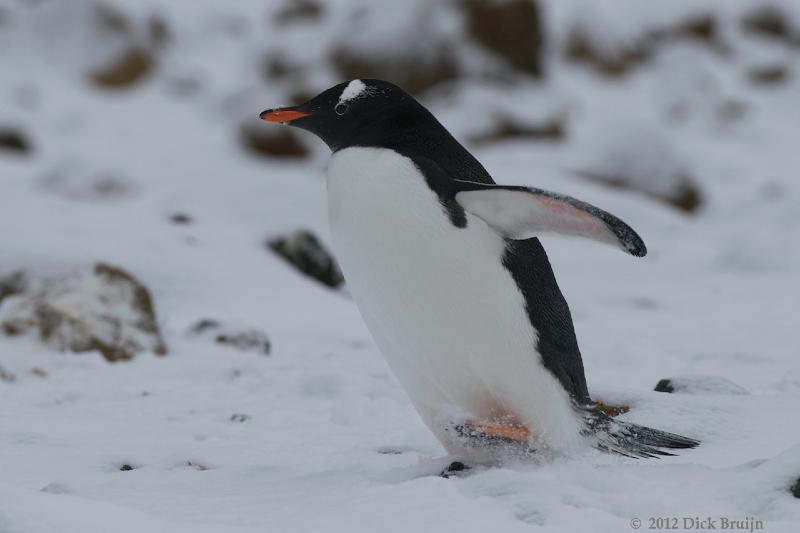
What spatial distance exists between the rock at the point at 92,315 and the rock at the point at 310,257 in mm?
1447

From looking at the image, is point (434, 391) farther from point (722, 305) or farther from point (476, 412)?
point (722, 305)

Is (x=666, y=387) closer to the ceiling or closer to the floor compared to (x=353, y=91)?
closer to the floor

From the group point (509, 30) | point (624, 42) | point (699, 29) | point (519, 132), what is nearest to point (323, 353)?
point (519, 132)

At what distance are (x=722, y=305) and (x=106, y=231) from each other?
9.44 feet

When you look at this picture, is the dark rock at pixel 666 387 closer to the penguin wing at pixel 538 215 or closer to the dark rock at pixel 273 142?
the penguin wing at pixel 538 215

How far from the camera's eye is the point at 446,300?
213 cm

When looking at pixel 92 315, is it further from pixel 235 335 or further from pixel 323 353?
pixel 323 353

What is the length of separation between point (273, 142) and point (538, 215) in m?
9.52

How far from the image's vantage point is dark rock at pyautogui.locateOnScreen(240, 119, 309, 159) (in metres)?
11.3

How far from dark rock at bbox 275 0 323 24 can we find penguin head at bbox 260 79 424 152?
45.9ft

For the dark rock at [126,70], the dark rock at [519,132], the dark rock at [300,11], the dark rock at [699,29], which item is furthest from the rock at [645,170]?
the dark rock at [699,29]

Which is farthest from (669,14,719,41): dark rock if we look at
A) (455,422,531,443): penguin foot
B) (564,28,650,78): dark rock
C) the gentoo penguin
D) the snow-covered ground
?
(455,422,531,443): penguin foot

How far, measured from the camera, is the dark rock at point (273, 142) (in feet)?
37.1

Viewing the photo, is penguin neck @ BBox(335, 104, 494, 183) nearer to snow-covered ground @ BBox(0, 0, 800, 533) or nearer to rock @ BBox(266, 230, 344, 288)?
snow-covered ground @ BBox(0, 0, 800, 533)
